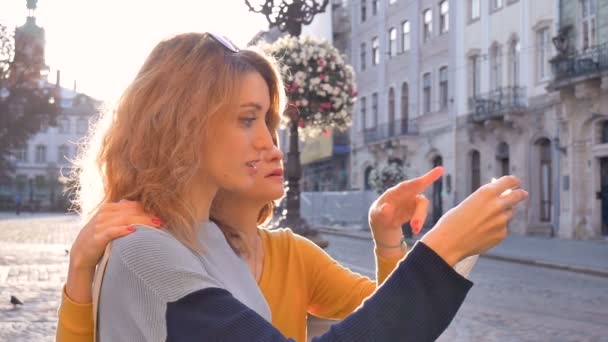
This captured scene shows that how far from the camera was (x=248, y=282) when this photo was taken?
1733mm

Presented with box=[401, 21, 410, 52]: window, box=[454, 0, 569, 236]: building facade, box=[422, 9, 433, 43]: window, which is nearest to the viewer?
box=[454, 0, 569, 236]: building facade

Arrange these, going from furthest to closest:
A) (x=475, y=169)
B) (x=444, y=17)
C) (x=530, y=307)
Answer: (x=444, y=17), (x=475, y=169), (x=530, y=307)

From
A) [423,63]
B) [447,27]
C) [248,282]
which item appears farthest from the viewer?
[423,63]

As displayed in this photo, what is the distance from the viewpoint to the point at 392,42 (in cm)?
4162

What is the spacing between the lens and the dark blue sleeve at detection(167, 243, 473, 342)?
1389 mm

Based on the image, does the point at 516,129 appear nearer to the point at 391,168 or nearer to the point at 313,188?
the point at 391,168

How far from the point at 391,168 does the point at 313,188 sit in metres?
23.7

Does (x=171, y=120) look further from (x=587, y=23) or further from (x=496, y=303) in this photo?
(x=587, y=23)

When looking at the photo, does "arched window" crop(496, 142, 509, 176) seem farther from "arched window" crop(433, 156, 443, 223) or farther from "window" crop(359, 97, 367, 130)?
"window" crop(359, 97, 367, 130)

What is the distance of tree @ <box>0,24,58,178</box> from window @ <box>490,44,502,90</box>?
14367mm

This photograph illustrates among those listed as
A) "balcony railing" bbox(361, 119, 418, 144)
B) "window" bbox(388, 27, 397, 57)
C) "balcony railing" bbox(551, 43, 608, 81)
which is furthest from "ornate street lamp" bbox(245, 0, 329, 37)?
"window" bbox(388, 27, 397, 57)

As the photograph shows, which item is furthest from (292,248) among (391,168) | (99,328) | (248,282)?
(391,168)

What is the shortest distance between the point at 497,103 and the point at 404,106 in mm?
9818

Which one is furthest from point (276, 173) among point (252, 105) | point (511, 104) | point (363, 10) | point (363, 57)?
point (363, 10)
